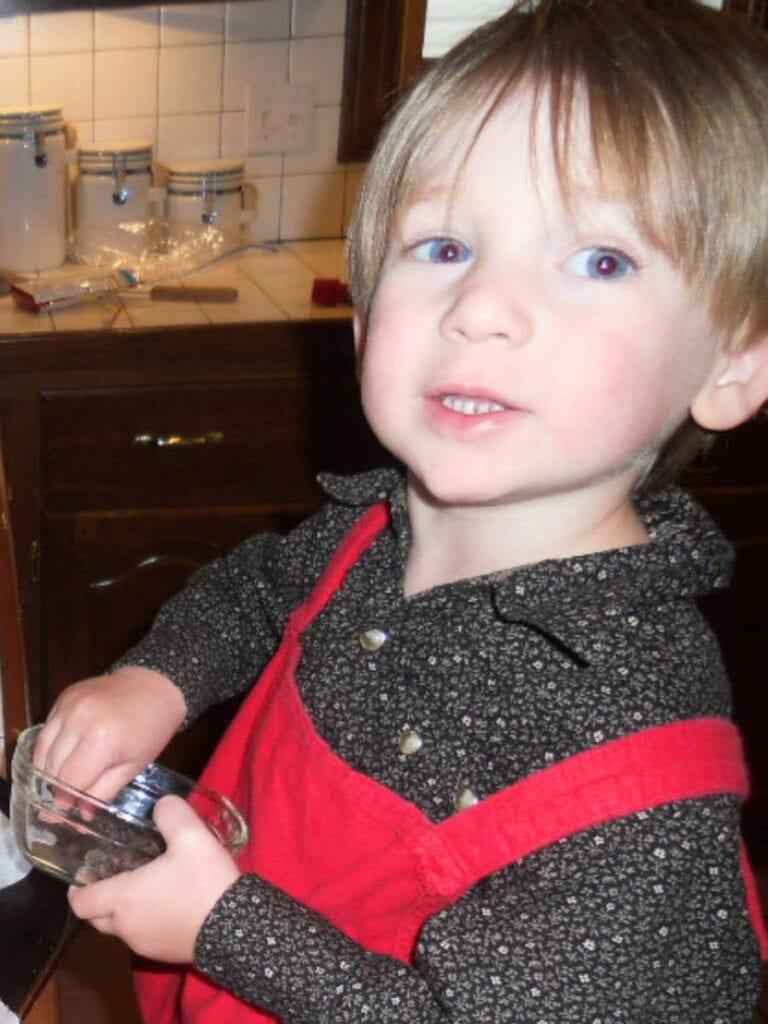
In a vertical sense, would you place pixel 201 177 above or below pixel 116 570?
above

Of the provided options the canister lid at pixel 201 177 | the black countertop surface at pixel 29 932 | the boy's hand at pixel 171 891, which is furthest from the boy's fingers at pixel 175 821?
the canister lid at pixel 201 177

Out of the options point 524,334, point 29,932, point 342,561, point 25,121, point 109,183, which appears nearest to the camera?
point 524,334

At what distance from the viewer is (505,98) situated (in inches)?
27.2

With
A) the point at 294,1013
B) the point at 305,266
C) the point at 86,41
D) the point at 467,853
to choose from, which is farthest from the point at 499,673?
the point at 86,41

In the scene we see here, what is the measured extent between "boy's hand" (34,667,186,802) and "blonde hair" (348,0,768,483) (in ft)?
1.07

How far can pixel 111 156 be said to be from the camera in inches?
75.5

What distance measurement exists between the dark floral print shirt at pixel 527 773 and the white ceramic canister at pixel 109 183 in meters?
1.24

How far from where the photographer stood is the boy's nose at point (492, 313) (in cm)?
66

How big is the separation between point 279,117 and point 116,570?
752 millimetres

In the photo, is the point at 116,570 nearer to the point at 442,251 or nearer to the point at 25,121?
the point at 25,121

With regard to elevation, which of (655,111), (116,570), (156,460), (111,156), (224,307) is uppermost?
(655,111)

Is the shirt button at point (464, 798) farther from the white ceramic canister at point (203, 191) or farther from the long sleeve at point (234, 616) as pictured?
the white ceramic canister at point (203, 191)

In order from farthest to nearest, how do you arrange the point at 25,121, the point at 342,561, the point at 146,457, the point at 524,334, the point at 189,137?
the point at 189,137
the point at 25,121
the point at 146,457
the point at 342,561
the point at 524,334

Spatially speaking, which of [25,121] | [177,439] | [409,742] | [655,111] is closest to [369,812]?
[409,742]
